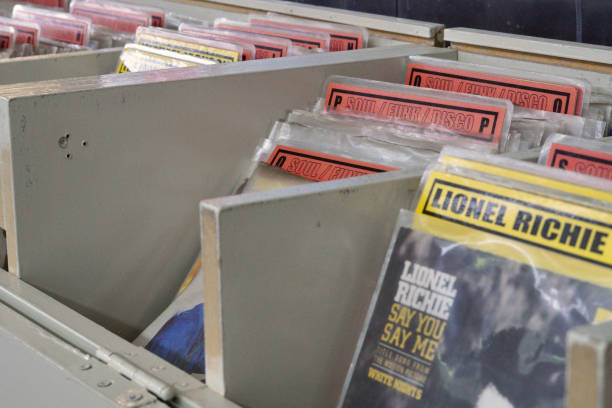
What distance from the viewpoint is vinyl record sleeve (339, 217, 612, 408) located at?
86 cm

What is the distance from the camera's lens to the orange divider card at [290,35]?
5.89 feet

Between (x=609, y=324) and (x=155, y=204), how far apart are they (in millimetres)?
867

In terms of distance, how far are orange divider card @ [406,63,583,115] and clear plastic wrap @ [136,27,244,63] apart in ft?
1.21

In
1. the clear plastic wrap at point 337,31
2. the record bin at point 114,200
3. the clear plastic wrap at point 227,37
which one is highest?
the clear plastic wrap at point 337,31

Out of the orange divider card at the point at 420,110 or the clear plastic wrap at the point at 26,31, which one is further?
the clear plastic wrap at the point at 26,31

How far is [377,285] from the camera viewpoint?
1016 mm

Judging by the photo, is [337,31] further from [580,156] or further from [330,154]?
[580,156]

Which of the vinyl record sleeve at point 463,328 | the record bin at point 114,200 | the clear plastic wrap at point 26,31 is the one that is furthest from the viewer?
the clear plastic wrap at point 26,31

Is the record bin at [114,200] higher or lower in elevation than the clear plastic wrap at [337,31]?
lower

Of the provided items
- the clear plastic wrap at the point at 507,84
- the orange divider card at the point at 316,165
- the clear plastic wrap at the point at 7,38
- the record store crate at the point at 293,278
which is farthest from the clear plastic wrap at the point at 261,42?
the record store crate at the point at 293,278

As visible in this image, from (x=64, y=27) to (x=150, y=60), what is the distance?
510mm

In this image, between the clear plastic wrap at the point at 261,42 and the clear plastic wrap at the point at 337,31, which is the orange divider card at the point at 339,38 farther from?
the clear plastic wrap at the point at 261,42

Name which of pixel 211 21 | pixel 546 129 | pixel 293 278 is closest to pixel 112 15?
pixel 211 21

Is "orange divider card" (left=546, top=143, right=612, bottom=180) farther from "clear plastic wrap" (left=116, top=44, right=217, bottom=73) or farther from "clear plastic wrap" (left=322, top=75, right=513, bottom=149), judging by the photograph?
"clear plastic wrap" (left=116, top=44, right=217, bottom=73)
